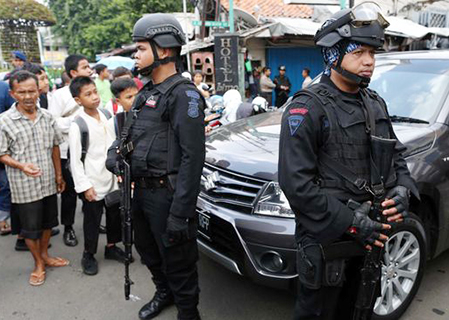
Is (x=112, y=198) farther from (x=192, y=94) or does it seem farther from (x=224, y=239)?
(x=192, y=94)

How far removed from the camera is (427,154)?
262 cm

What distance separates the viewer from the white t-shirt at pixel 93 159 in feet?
10.4

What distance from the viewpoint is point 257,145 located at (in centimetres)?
281

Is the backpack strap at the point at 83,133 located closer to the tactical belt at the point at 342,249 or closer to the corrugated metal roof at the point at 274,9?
the tactical belt at the point at 342,249

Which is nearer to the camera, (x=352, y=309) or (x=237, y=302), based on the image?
(x=352, y=309)

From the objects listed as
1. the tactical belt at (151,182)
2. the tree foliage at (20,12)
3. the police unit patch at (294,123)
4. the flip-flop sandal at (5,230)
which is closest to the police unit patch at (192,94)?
the tactical belt at (151,182)

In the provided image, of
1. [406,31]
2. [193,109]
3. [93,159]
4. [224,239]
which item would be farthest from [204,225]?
[406,31]

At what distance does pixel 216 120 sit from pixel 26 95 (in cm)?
290

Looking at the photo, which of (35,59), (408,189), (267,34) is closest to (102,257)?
(408,189)

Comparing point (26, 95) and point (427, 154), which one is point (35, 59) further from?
point (427, 154)

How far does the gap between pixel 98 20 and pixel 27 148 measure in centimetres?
3570

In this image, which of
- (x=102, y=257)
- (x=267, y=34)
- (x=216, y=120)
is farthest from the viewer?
(x=267, y=34)

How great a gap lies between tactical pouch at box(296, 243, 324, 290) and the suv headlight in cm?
62

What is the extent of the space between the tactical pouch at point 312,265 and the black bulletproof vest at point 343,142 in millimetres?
254
